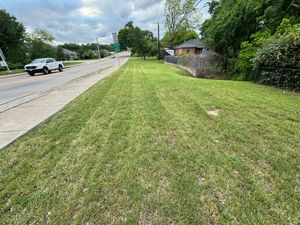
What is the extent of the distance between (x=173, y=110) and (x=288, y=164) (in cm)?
299

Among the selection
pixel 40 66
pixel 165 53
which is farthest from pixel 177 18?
pixel 40 66

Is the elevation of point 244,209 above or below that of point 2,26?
below

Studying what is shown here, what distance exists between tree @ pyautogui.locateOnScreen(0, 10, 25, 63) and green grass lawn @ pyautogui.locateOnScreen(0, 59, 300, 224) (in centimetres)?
4210

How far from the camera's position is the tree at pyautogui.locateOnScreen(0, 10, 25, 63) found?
37.5 metres

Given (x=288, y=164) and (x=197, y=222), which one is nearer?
(x=197, y=222)

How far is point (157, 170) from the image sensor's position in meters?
2.79

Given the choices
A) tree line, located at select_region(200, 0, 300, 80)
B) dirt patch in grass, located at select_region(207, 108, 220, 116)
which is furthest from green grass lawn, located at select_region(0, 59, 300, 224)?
tree line, located at select_region(200, 0, 300, 80)

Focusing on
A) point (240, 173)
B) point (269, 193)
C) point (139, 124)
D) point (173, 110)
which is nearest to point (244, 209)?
point (269, 193)

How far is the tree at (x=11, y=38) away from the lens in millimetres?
37500

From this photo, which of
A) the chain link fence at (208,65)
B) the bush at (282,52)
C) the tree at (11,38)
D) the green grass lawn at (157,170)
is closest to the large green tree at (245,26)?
the chain link fence at (208,65)

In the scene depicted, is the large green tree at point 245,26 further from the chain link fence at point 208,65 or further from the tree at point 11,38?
the tree at point 11,38

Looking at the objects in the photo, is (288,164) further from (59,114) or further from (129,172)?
(59,114)

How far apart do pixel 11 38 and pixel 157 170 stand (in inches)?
1897

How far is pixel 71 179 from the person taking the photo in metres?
2.69
